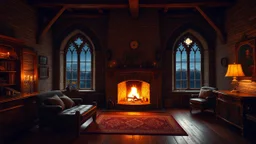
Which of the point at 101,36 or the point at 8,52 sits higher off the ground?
the point at 101,36

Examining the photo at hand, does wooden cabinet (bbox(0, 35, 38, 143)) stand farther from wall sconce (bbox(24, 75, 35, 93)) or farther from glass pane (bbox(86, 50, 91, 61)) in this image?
glass pane (bbox(86, 50, 91, 61))

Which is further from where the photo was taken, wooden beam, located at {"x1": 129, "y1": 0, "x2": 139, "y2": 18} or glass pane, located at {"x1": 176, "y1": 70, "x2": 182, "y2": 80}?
glass pane, located at {"x1": 176, "y1": 70, "x2": 182, "y2": 80}

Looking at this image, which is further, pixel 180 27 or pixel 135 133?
pixel 180 27

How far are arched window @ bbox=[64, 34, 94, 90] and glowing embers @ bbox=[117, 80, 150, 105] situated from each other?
58.7 inches

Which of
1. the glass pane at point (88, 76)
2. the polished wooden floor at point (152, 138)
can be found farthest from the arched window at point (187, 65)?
the glass pane at point (88, 76)

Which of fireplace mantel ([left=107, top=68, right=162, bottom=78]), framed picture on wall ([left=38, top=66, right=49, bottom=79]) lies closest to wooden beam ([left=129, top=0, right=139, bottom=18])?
fireplace mantel ([left=107, top=68, right=162, bottom=78])

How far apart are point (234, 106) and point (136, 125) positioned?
2.53 metres

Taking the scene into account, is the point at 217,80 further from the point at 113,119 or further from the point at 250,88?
the point at 113,119

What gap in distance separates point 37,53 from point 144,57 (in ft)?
12.6

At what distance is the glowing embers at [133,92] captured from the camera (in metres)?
6.78

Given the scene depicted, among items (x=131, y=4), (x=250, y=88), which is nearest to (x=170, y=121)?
(x=250, y=88)

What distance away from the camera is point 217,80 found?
6688 mm

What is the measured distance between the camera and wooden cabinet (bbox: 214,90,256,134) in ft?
12.5

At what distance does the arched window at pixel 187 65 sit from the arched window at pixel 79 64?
3715mm
